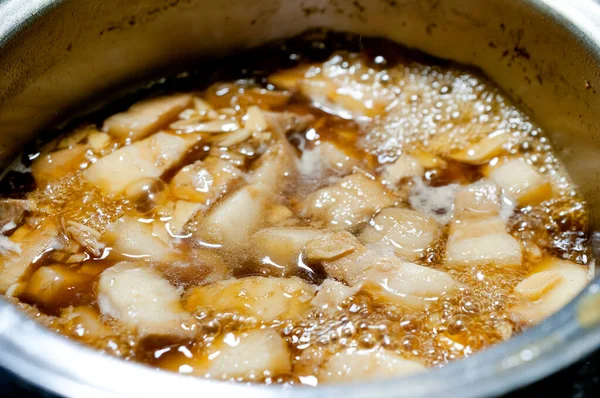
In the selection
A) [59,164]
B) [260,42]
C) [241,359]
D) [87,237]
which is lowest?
[241,359]

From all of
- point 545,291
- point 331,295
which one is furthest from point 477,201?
point 331,295

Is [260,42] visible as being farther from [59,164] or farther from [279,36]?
[59,164]

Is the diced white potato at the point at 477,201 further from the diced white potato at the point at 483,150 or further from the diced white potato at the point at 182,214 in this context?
the diced white potato at the point at 182,214

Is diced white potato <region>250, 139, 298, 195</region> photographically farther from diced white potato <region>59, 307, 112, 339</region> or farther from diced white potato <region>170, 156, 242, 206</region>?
diced white potato <region>59, 307, 112, 339</region>

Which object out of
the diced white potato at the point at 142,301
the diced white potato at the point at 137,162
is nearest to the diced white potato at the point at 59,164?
the diced white potato at the point at 137,162

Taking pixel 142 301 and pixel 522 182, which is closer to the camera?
pixel 142 301

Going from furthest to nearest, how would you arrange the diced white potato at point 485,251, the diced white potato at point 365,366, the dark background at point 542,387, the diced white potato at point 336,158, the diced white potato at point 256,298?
the diced white potato at point 336,158, the diced white potato at point 485,251, the diced white potato at point 256,298, the diced white potato at point 365,366, the dark background at point 542,387

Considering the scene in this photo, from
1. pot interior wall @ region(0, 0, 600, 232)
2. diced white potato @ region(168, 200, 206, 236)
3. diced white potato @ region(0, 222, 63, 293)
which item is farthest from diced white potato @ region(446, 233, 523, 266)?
diced white potato @ region(0, 222, 63, 293)

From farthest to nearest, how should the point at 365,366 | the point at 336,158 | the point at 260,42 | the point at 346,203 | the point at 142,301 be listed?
the point at 260,42 → the point at 336,158 → the point at 346,203 → the point at 142,301 → the point at 365,366
